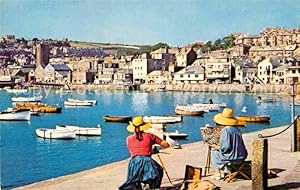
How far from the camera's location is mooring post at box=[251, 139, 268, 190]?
3405 mm

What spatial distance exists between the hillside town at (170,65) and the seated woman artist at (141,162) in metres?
36.5

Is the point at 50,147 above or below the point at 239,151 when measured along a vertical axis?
below

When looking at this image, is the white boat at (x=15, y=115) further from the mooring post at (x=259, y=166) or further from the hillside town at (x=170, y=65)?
the hillside town at (x=170, y=65)

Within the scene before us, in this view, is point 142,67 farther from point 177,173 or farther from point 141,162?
point 141,162

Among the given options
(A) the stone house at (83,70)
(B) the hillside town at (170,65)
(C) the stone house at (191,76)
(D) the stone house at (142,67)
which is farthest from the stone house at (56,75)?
(C) the stone house at (191,76)

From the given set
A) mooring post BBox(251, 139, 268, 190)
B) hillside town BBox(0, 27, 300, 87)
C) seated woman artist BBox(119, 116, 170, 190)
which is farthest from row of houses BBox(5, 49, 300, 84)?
seated woman artist BBox(119, 116, 170, 190)

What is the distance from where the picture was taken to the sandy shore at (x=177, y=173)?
12.1 ft

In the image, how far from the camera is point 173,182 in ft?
12.2

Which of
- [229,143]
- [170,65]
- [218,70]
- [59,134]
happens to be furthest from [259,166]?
[170,65]

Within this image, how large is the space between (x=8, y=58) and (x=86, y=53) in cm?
2593

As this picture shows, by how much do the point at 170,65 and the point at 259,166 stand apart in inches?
1992

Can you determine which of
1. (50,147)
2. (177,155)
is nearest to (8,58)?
(50,147)

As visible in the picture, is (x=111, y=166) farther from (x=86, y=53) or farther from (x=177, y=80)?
(x=86, y=53)

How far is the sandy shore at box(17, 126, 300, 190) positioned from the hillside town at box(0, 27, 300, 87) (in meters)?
34.4
